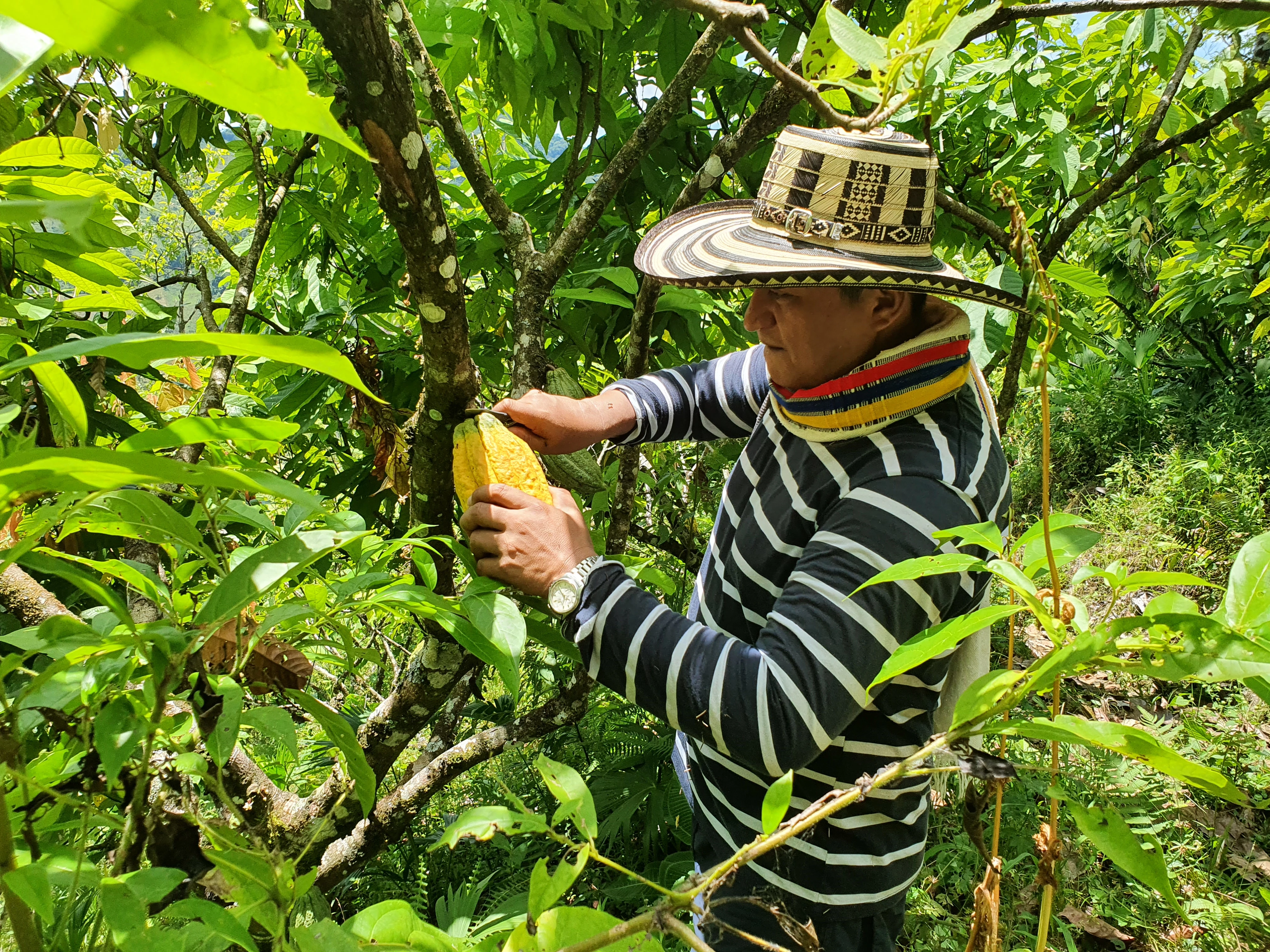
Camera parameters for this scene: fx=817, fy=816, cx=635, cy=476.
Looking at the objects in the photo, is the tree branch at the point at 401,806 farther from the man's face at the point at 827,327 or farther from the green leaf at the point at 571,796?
the green leaf at the point at 571,796

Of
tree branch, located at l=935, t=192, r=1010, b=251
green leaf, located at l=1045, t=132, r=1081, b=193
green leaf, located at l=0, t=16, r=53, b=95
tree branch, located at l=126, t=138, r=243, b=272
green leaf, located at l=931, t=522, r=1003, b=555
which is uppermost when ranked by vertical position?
tree branch, located at l=126, t=138, r=243, b=272

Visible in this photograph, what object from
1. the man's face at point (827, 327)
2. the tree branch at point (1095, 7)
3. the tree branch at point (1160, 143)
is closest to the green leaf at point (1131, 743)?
the tree branch at point (1095, 7)

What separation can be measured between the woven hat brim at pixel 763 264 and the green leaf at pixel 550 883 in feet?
3.46

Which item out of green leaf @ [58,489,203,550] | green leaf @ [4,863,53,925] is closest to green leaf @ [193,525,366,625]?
green leaf @ [58,489,203,550]

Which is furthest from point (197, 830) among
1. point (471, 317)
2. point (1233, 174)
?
point (1233, 174)

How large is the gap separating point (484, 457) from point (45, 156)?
0.69 m

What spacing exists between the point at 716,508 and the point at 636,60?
5.42 ft

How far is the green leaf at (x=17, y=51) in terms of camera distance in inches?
15.4

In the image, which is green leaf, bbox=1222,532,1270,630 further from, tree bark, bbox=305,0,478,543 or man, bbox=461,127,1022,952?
tree bark, bbox=305,0,478,543

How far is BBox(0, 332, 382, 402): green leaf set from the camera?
0.45m

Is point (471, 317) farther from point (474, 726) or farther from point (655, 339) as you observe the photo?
point (474, 726)

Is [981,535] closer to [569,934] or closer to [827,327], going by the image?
[569,934]

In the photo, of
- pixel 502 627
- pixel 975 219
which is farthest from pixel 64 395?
pixel 975 219

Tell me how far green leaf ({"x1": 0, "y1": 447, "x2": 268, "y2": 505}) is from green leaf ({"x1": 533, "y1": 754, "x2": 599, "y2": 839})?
34cm
